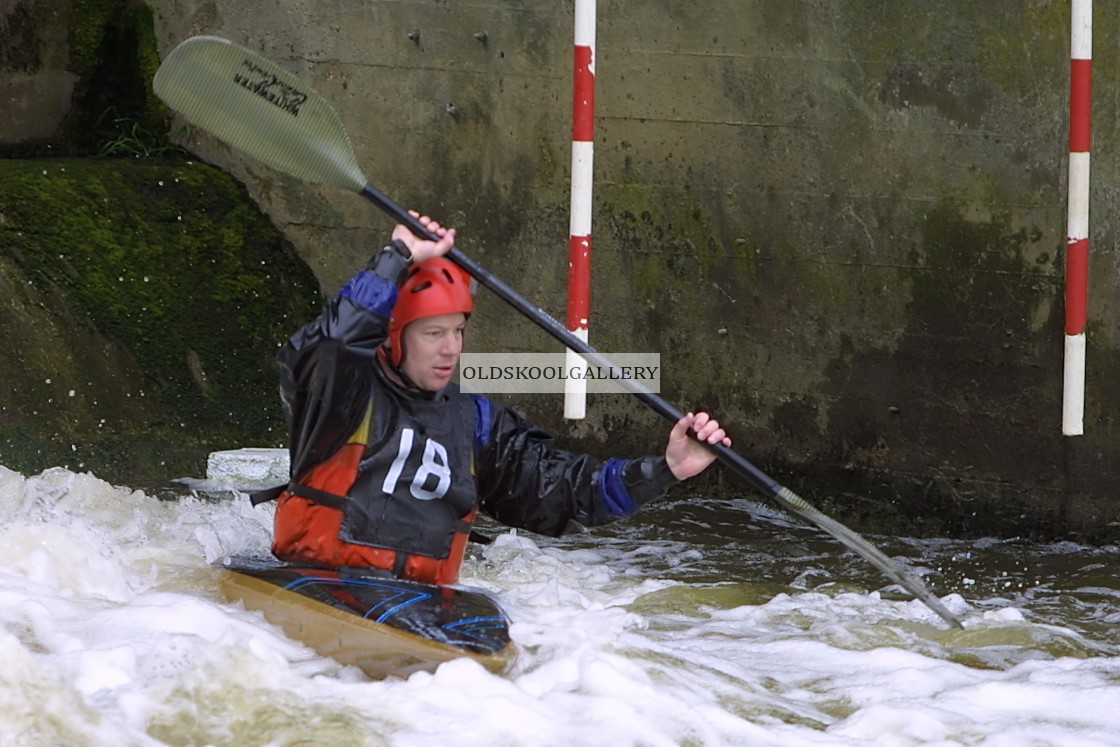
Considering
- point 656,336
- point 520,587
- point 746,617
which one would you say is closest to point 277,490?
point 520,587

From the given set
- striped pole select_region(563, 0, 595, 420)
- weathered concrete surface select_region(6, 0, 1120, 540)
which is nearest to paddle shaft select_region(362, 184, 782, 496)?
striped pole select_region(563, 0, 595, 420)

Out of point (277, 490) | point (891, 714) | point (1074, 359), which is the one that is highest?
point (1074, 359)

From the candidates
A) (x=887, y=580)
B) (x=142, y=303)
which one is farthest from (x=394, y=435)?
(x=142, y=303)

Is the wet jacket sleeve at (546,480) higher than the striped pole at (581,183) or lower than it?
lower

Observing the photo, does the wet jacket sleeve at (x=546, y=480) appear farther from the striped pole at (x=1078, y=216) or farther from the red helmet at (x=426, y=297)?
the striped pole at (x=1078, y=216)

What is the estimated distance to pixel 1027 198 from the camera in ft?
16.3

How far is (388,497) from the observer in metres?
3.28

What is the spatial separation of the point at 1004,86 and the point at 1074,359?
1100 mm

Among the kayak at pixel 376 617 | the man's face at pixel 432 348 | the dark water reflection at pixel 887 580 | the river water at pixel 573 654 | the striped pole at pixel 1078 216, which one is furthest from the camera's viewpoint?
the striped pole at pixel 1078 216

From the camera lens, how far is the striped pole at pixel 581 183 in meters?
4.57

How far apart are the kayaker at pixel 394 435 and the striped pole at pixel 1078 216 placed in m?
1.73

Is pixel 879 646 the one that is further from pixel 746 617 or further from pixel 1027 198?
pixel 1027 198

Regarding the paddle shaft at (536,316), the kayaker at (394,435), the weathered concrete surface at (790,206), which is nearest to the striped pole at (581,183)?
the weathered concrete surface at (790,206)

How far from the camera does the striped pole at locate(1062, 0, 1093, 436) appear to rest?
4.49 m
